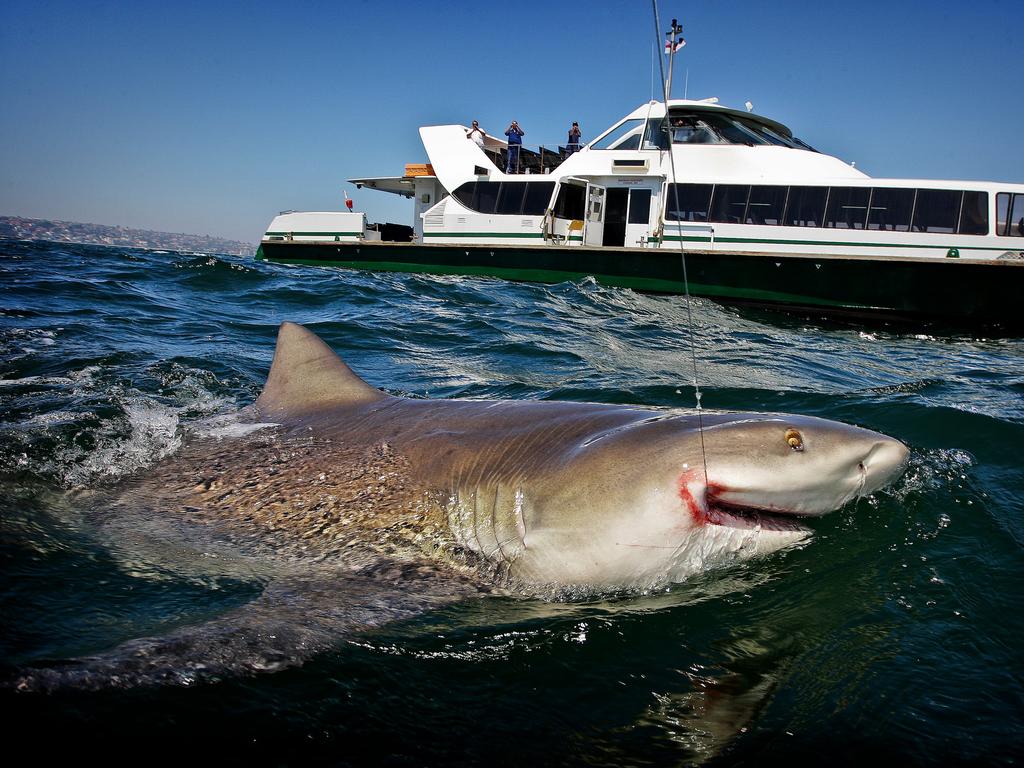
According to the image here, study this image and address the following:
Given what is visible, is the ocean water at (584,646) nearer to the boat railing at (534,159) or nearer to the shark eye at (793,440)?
the shark eye at (793,440)

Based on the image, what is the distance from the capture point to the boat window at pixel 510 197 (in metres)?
A: 17.4

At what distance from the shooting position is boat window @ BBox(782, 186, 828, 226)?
1434 cm

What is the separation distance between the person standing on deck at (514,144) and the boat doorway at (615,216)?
3.06 m

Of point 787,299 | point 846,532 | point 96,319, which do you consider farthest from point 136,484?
point 787,299

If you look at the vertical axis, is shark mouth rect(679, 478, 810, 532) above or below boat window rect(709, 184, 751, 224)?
below

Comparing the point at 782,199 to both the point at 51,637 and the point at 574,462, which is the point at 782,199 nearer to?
the point at 574,462

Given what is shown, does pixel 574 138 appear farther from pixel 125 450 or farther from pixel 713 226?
pixel 125 450

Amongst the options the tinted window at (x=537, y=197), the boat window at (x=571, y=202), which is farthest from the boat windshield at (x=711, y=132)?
the tinted window at (x=537, y=197)

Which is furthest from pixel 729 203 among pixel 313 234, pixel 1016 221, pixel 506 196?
pixel 313 234

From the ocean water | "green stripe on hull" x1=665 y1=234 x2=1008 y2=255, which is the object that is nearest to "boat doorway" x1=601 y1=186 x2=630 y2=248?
"green stripe on hull" x1=665 y1=234 x2=1008 y2=255

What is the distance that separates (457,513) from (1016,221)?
552 inches

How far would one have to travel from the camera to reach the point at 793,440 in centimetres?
230

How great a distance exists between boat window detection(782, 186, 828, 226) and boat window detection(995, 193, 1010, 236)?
9.30ft

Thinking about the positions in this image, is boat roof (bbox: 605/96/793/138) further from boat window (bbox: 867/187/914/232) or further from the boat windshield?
boat window (bbox: 867/187/914/232)
